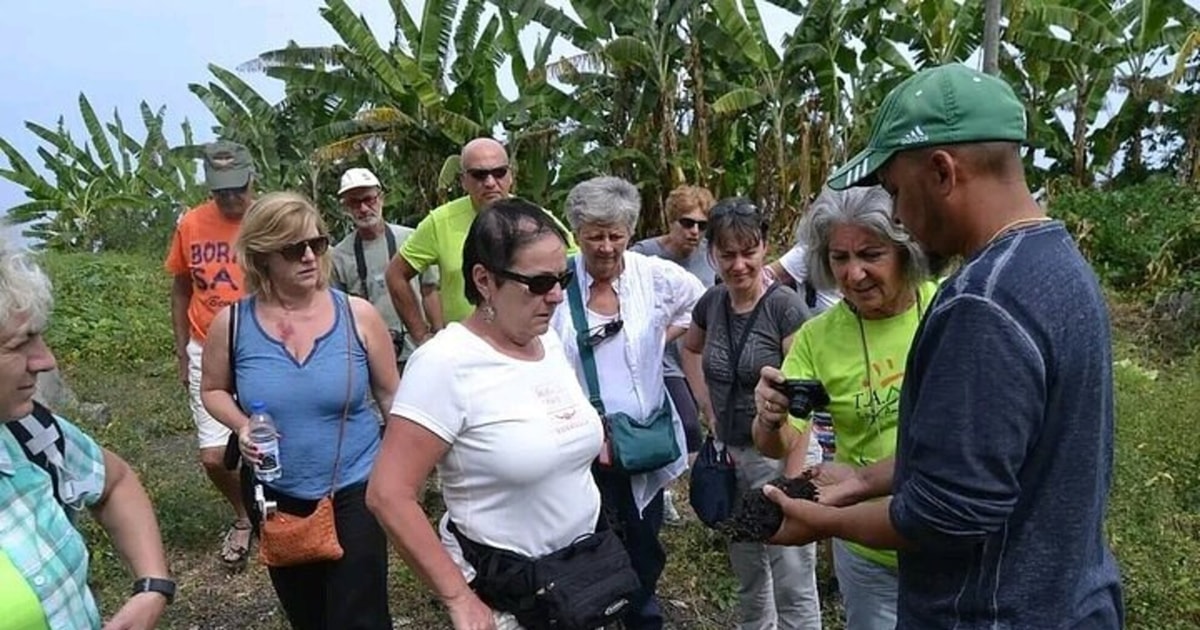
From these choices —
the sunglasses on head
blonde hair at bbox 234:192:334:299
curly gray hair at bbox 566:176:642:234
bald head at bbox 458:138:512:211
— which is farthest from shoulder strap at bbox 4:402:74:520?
bald head at bbox 458:138:512:211

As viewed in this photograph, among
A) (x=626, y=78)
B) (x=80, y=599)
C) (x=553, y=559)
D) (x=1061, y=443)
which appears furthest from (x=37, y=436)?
(x=626, y=78)

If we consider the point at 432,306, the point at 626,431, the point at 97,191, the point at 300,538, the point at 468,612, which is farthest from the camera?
the point at 97,191

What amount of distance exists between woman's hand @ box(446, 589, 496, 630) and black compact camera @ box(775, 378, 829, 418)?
2.87ft

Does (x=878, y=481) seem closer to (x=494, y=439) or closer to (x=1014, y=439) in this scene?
(x=1014, y=439)

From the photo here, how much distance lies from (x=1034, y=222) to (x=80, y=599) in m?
1.80

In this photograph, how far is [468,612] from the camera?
2.11 meters

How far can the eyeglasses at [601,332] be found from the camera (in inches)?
126

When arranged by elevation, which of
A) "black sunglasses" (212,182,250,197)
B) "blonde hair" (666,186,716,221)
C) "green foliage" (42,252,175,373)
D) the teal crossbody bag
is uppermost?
"black sunglasses" (212,182,250,197)

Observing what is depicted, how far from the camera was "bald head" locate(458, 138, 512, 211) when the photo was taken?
423 centimetres

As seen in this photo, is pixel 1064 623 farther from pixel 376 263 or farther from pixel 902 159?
pixel 376 263

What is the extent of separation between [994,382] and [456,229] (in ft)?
10.6

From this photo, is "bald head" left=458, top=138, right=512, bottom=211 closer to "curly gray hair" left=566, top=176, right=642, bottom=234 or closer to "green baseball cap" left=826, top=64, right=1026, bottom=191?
"curly gray hair" left=566, top=176, right=642, bottom=234

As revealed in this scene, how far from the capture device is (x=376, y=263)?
491 centimetres

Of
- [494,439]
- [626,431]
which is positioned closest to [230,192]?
[626,431]
